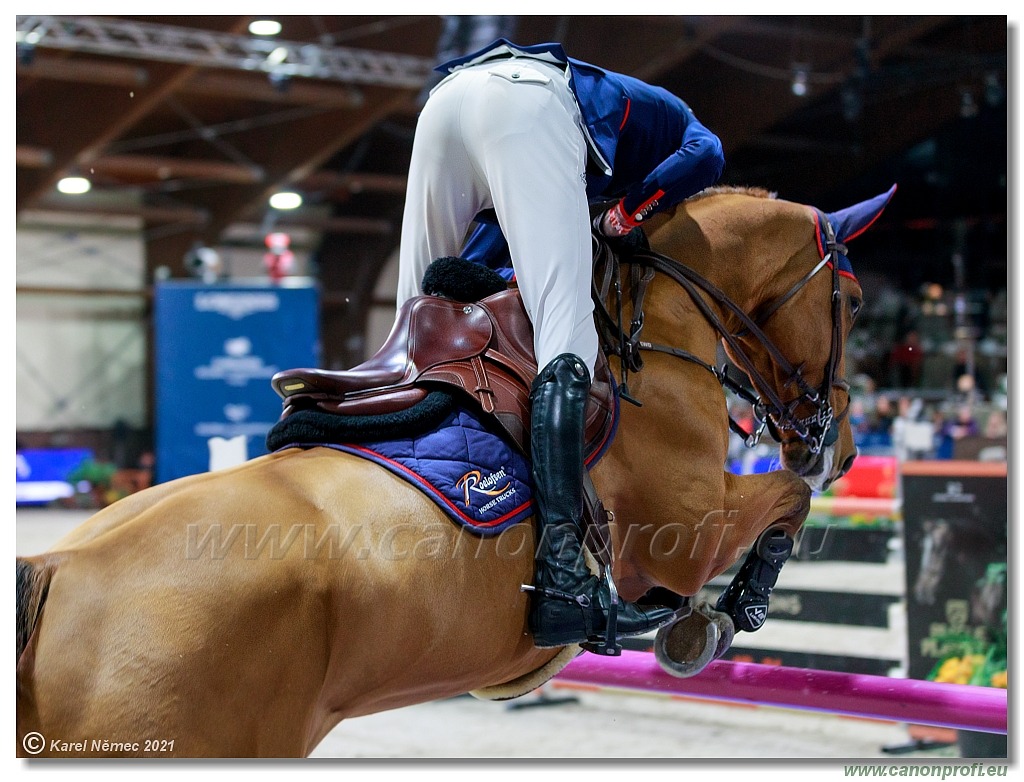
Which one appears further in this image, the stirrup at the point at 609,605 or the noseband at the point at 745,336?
the noseband at the point at 745,336

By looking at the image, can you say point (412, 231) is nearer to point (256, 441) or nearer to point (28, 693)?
point (28, 693)

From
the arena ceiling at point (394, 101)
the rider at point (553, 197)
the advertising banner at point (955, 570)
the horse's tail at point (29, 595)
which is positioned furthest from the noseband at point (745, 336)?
the advertising banner at point (955, 570)

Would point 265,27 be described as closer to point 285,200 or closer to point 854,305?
point 285,200

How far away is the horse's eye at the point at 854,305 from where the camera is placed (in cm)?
241

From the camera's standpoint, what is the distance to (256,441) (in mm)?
3387

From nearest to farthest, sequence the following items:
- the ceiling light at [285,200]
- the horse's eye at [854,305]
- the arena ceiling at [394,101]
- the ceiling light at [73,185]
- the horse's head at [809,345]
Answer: the horse's head at [809,345] < the horse's eye at [854,305] < the arena ceiling at [394,101] < the ceiling light at [73,185] < the ceiling light at [285,200]

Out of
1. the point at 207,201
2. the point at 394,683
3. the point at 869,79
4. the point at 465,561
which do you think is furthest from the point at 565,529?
the point at 207,201

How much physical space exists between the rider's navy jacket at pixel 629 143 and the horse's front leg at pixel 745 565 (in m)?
0.62

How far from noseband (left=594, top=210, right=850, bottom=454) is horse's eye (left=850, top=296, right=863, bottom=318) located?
8 centimetres

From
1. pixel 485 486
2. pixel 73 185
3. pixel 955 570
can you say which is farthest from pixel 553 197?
pixel 955 570

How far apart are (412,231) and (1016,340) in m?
1.48

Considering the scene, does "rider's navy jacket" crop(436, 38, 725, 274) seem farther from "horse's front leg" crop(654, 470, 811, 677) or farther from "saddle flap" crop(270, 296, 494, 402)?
"horse's front leg" crop(654, 470, 811, 677)

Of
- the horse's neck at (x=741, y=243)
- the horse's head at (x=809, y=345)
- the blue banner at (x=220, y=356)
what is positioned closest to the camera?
the horse's neck at (x=741, y=243)

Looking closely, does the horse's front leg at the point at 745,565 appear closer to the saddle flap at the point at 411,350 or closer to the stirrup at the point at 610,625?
the stirrup at the point at 610,625
